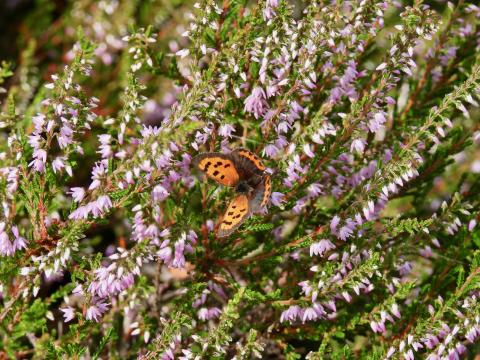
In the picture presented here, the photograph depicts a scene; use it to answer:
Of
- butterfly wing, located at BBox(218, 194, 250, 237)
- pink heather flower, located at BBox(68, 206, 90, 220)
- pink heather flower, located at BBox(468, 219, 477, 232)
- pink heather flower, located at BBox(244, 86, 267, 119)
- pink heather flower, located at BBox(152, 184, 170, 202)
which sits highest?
pink heather flower, located at BBox(244, 86, 267, 119)

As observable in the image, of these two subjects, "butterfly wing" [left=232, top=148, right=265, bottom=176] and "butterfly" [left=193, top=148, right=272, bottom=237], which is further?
"butterfly wing" [left=232, top=148, right=265, bottom=176]

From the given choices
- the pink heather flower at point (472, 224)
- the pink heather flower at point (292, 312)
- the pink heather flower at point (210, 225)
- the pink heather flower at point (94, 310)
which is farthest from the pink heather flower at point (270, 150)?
the pink heather flower at point (472, 224)

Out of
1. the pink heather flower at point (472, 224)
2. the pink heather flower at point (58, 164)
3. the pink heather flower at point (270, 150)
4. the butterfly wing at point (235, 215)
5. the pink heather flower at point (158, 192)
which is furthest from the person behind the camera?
the pink heather flower at point (472, 224)

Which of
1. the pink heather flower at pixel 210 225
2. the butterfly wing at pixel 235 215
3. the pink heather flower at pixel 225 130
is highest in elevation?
the pink heather flower at pixel 225 130

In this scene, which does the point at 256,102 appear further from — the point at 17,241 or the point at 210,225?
the point at 17,241

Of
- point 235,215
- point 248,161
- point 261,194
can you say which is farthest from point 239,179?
point 235,215

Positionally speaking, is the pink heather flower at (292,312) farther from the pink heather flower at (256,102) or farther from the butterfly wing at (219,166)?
the pink heather flower at (256,102)

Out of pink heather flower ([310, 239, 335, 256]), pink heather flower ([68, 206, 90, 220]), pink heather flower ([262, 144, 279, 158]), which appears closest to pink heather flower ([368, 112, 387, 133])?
pink heather flower ([262, 144, 279, 158])

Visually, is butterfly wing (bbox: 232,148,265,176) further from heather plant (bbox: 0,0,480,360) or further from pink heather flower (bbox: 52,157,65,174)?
pink heather flower (bbox: 52,157,65,174)
